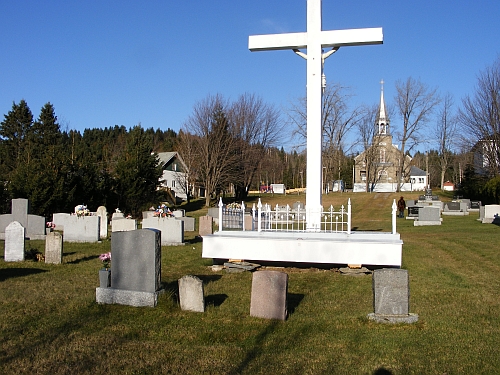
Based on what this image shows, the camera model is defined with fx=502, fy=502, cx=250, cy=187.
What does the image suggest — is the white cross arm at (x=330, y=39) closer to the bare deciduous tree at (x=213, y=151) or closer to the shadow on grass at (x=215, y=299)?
the shadow on grass at (x=215, y=299)

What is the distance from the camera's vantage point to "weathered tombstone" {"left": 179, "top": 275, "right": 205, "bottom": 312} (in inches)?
293

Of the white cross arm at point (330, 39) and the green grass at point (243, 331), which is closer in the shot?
the green grass at point (243, 331)

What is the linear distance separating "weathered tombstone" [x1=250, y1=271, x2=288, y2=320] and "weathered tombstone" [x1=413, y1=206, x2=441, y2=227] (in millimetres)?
20622

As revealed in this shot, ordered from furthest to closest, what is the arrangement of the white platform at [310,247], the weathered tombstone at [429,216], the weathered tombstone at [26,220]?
the weathered tombstone at [429,216] → the weathered tombstone at [26,220] → the white platform at [310,247]

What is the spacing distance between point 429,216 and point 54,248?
1930 centimetres

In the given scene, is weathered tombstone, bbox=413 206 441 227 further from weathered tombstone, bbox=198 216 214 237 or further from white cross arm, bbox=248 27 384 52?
white cross arm, bbox=248 27 384 52

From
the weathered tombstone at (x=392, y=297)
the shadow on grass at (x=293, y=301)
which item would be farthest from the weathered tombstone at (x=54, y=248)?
the weathered tombstone at (x=392, y=297)

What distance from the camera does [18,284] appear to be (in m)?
9.70

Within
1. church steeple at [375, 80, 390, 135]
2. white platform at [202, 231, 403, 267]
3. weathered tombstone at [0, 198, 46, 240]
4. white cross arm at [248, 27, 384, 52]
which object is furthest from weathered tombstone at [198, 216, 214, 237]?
church steeple at [375, 80, 390, 135]

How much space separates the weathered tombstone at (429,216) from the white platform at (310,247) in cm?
1492

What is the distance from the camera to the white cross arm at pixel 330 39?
524 inches

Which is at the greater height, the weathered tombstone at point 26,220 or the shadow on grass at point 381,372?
the weathered tombstone at point 26,220

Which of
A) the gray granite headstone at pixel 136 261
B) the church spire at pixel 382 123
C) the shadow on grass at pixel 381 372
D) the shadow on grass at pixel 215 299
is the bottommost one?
the shadow on grass at pixel 381 372

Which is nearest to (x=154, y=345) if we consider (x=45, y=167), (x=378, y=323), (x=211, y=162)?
(x=378, y=323)
